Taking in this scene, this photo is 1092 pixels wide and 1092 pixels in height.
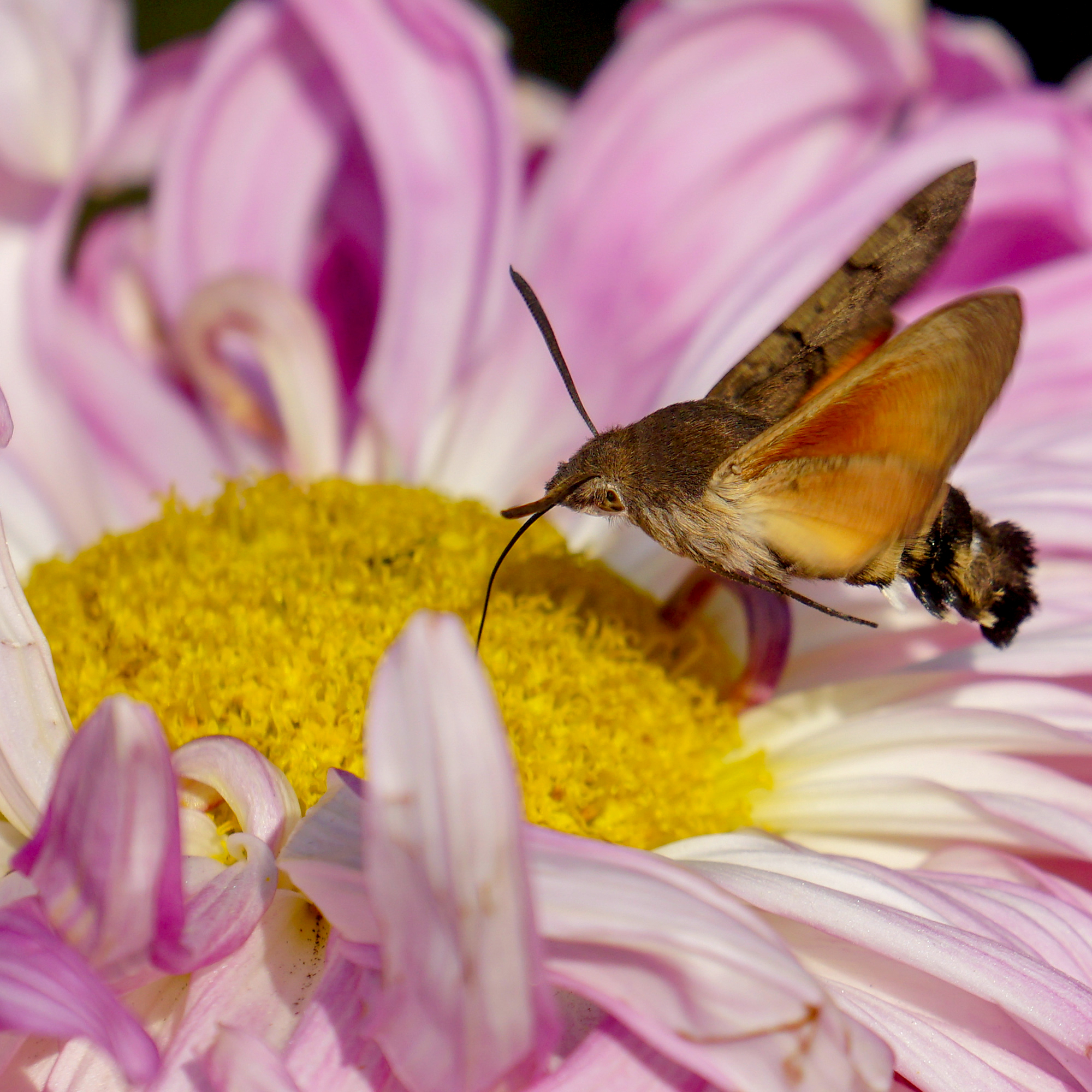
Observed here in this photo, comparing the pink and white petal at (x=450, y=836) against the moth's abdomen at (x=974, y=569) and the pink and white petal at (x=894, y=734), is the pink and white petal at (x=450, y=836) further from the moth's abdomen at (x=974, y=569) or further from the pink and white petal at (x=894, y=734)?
the pink and white petal at (x=894, y=734)

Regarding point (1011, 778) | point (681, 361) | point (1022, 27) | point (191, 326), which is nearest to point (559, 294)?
point (681, 361)

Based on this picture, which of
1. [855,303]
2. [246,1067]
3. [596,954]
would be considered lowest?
[246,1067]

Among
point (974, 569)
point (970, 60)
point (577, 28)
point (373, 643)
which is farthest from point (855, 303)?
point (577, 28)

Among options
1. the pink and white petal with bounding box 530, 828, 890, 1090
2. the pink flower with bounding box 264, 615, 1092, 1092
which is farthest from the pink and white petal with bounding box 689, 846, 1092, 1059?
the pink and white petal with bounding box 530, 828, 890, 1090

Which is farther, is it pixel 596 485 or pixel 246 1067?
pixel 596 485

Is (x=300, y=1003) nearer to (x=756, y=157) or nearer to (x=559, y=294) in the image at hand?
(x=559, y=294)

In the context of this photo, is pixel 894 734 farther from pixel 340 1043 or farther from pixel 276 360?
pixel 276 360
